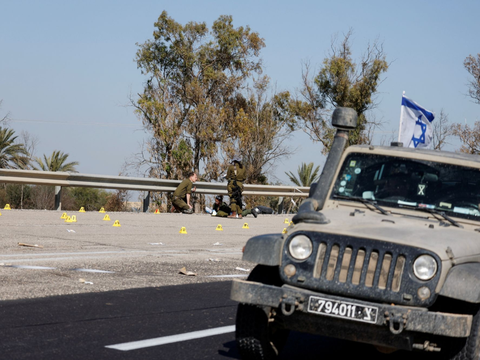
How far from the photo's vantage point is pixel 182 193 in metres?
22.4

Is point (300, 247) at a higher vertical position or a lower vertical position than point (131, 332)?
higher

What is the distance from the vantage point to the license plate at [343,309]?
445 centimetres

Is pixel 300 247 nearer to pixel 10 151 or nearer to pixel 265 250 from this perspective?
pixel 265 250

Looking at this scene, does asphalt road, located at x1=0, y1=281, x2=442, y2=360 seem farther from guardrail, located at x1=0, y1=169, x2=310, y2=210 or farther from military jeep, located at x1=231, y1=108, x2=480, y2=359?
guardrail, located at x1=0, y1=169, x2=310, y2=210

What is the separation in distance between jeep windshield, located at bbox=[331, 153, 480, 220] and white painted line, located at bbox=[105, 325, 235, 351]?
1.55 m

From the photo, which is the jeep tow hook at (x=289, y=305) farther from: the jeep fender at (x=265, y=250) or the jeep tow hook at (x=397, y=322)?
the jeep tow hook at (x=397, y=322)

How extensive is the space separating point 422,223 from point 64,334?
295cm

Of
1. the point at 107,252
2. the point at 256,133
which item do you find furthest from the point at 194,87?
the point at 107,252

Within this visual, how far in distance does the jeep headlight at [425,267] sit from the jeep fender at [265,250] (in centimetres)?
90

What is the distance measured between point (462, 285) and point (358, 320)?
676mm

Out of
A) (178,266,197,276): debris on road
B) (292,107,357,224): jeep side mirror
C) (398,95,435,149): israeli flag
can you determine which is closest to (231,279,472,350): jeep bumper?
(292,107,357,224): jeep side mirror

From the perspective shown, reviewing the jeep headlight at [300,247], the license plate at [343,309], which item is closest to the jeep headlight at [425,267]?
the license plate at [343,309]

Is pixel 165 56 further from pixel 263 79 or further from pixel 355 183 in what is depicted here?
pixel 355 183

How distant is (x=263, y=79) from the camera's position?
45188 mm
